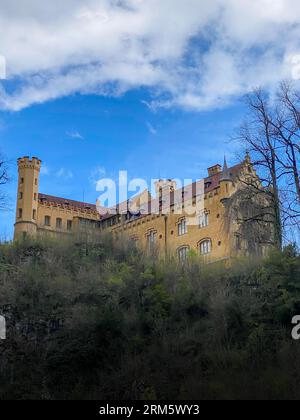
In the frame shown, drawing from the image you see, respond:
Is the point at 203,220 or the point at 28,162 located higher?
the point at 28,162

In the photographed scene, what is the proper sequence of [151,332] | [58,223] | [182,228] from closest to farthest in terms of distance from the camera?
[151,332] < [182,228] < [58,223]

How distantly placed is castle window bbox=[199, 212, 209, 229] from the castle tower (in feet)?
64.1

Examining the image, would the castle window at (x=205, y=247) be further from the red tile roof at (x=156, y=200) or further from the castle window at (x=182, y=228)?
the red tile roof at (x=156, y=200)

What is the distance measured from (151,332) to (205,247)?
99.8 ft

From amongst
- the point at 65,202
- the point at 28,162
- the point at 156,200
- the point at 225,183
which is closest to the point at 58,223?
the point at 65,202

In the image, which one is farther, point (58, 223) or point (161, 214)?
point (58, 223)

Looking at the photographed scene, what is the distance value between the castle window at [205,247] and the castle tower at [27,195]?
20.0m

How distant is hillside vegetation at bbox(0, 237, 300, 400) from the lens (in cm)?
1627

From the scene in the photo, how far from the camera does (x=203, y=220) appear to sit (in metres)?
50.5

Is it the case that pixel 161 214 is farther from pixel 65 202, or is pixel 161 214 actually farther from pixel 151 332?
pixel 151 332

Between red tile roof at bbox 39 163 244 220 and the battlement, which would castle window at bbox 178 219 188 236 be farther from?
the battlement

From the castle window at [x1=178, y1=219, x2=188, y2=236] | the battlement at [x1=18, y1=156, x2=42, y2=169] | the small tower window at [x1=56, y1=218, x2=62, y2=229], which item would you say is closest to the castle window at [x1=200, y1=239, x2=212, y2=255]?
the castle window at [x1=178, y1=219, x2=188, y2=236]

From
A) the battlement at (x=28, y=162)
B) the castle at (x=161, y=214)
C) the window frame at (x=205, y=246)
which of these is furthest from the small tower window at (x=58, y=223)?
the window frame at (x=205, y=246)
